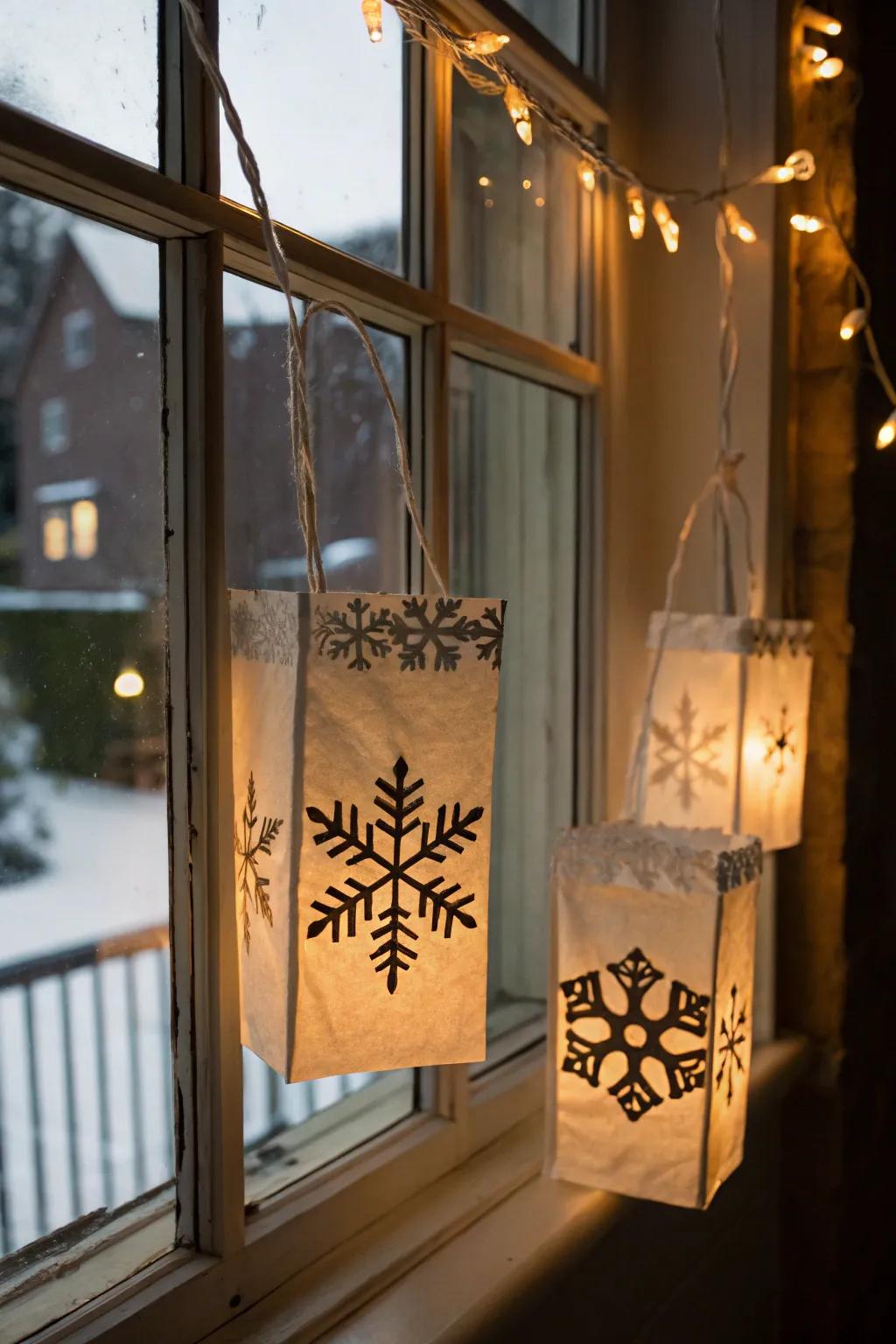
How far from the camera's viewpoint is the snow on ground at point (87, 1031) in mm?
847

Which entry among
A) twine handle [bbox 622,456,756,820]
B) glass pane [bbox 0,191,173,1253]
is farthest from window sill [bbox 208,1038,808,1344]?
twine handle [bbox 622,456,756,820]

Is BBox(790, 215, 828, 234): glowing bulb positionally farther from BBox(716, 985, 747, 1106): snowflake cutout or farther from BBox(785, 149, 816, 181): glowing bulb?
BBox(716, 985, 747, 1106): snowflake cutout

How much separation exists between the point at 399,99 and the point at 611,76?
0.46 m

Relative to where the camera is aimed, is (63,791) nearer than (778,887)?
Yes

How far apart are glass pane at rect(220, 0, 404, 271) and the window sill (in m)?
0.89

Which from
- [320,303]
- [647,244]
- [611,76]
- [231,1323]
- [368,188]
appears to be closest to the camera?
[320,303]

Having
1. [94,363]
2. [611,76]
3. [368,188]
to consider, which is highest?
[611,76]

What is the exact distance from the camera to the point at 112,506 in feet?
2.88

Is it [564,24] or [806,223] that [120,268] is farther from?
[806,223]

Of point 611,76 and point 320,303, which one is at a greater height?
point 611,76

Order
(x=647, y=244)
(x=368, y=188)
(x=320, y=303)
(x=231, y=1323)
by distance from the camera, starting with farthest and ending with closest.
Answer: (x=647, y=244) → (x=368, y=188) → (x=231, y=1323) → (x=320, y=303)

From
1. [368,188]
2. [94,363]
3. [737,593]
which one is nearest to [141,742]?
[94,363]

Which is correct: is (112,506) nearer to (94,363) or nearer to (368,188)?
(94,363)

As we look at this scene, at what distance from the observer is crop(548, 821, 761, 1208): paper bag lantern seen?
1042mm
